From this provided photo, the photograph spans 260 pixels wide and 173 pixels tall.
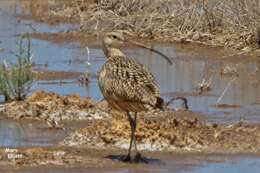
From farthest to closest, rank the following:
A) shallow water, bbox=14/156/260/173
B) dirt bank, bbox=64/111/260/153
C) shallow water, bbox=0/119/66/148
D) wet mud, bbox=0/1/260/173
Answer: shallow water, bbox=0/119/66/148
dirt bank, bbox=64/111/260/153
wet mud, bbox=0/1/260/173
shallow water, bbox=14/156/260/173

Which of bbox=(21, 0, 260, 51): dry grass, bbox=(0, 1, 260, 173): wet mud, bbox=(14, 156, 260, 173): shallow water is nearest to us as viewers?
bbox=(14, 156, 260, 173): shallow water

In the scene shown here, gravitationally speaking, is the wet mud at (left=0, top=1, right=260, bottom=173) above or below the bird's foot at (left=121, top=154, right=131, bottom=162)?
above

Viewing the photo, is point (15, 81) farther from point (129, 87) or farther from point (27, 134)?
point (129, 87)

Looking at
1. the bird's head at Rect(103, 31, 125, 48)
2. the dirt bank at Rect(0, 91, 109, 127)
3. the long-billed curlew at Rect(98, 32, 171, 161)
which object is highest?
the bird's head at Rect(103, 31, 125, 48)

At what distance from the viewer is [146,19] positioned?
61.5 ft

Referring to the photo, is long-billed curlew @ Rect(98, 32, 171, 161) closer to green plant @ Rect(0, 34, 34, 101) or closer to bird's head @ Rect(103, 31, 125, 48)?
bird's head @ Rect(103, 31, 125, 48)

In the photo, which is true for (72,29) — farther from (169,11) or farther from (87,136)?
(87,136)

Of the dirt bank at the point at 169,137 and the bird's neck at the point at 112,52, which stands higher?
the bird's neck at the point at 112,52

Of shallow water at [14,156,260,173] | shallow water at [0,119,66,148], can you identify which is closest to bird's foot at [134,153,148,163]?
shallow water at [14,156,260,173]

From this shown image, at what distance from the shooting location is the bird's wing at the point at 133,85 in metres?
8.60

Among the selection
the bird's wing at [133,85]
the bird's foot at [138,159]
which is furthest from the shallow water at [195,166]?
the bird's wing at [133,85]

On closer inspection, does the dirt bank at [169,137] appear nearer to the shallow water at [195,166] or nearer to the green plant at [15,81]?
the shallow water at [195,166]

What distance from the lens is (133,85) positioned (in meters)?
8.65

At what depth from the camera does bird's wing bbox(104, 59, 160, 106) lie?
860 cm
